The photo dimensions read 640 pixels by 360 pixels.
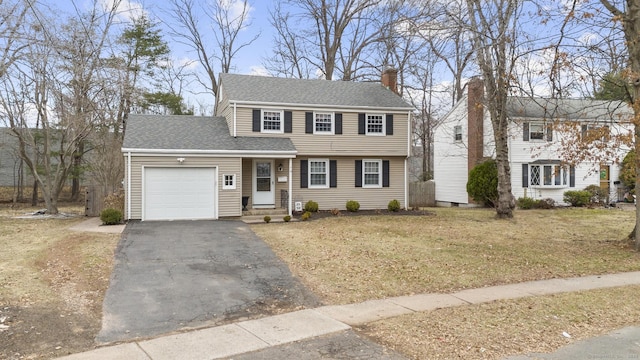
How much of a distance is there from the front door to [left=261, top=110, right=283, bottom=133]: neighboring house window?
1455mm

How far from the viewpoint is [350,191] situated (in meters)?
20.9

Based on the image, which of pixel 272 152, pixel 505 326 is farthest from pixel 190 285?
pixel 272 152

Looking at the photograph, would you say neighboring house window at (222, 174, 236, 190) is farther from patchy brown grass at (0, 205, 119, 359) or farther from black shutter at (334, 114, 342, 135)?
black shutter at (334, 114, 342, 135)

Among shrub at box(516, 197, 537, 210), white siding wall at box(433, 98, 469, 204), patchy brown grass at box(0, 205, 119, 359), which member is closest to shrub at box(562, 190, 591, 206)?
shrub at box(516, 197, 537, 210)

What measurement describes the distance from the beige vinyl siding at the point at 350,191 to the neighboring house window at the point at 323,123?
1.32m

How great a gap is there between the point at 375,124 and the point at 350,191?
3405 millimetres

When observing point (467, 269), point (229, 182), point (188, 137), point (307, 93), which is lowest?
point (467, 269)

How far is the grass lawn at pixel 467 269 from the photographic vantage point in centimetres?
557

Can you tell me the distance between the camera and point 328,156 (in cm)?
2042

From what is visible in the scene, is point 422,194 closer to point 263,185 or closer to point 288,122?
point 288,122

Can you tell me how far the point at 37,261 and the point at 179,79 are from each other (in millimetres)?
24347

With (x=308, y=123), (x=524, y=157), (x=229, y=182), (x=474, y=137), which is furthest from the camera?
(x=474, y=137)

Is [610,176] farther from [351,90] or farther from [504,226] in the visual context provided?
[351,90]

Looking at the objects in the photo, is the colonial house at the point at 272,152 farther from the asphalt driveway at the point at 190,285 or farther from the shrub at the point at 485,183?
the shrub at the point at 485,183
